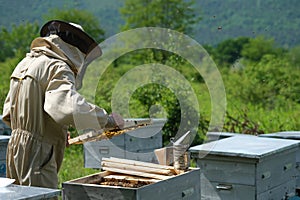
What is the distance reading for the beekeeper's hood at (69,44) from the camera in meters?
3.17

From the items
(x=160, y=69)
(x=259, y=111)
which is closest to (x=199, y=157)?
(x=160, y=69)

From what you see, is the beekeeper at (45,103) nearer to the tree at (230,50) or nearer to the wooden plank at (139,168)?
the wooden plank at (139,168)

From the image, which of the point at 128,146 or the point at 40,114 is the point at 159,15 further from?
the point at 40,114

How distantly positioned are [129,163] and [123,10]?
71.3 feet

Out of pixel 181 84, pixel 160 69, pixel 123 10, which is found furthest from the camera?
pixel 123 10

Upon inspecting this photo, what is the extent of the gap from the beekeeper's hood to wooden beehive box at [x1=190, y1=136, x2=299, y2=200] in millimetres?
1058

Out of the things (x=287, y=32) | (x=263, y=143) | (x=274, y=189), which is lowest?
(x=274, y=189)

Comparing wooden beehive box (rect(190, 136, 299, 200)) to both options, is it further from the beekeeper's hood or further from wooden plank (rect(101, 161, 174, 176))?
the beekeeper's hood

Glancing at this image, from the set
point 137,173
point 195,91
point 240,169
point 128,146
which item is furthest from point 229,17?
point 137,173

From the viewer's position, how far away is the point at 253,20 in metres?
29.8

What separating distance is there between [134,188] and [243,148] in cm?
142

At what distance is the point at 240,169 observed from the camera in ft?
12.5

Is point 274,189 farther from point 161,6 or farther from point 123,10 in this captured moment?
point 123,10

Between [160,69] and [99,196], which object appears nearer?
[99,196]
